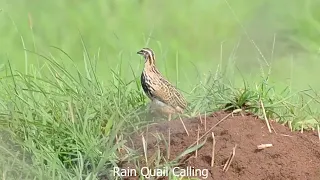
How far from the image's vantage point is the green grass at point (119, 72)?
16.6ft

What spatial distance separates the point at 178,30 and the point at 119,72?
132 inches

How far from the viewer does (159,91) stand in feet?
18.5

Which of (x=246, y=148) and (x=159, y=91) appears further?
(x=159, y=91)

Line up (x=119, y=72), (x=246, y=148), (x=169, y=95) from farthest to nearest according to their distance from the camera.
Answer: (x=119, y=72) < (x=169, y=95) < (x=246, y=148)

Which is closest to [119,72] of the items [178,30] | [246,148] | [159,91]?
[159,91]

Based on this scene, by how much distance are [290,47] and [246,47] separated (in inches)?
42.9

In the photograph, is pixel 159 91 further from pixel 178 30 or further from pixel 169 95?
pixel 178 30

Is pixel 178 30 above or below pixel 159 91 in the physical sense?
above

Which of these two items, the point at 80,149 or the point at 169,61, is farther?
the point at 169,61

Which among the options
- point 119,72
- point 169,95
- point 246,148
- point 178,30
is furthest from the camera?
point 178,30

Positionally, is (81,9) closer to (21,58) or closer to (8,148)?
(21,58)

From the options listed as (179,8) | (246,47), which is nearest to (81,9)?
(179,8)

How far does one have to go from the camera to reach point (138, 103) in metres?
5.74

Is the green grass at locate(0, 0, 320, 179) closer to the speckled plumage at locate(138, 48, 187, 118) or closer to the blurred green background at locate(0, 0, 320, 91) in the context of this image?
the blurred green background at locate(0, 0, 320, 91)
